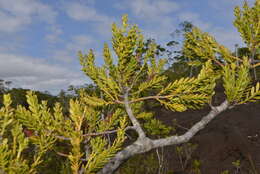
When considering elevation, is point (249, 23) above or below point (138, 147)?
above

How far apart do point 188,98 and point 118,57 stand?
0.73m

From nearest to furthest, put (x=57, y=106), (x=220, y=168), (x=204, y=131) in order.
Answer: (x=57, y=106)
(x=220, y=168)
(x=204, y=131)

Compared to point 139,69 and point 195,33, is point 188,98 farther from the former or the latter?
point 195,33

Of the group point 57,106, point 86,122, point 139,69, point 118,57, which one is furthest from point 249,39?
point 57,106

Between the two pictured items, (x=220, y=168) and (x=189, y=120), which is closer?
(x=220, y=168)

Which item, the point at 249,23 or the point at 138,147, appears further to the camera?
the point at 249,23

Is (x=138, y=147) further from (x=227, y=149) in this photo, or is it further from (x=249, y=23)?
(x=227, y=149)

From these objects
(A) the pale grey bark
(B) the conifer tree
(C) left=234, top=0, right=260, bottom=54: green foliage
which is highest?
(C) left=234, top=0, right=260, bottom=54: green foliage

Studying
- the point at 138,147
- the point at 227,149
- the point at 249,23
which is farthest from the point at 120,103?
the point at 227,149

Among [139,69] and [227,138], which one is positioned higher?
[139,69]

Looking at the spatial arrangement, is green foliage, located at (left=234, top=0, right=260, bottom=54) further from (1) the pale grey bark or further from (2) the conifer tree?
(1) the pale grey bark

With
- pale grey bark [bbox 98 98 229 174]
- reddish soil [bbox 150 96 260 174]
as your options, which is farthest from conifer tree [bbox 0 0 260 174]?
reddish soil [bbox 150 96 260 174]

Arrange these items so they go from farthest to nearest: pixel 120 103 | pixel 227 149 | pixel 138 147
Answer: pixel 227 149 → pixel 120 103 → pixel 138 147

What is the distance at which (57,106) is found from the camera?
1556 millimetres
